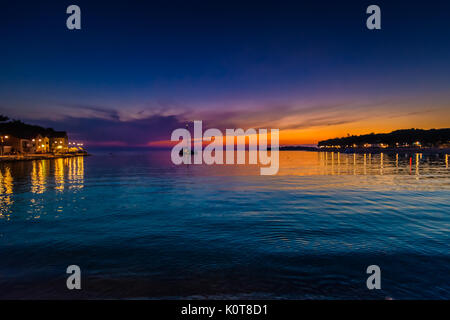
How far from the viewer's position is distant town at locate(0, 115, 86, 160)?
101213mm

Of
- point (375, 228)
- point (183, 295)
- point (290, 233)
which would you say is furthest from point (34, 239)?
point (375, 228)

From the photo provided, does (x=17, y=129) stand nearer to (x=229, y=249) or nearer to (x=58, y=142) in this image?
(x=58, y=142)

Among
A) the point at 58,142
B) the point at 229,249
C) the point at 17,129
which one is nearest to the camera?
the point at 229,249

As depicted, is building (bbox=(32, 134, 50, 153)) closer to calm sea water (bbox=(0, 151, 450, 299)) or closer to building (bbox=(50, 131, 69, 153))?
building (bbox=(50, 131, 69, 153))

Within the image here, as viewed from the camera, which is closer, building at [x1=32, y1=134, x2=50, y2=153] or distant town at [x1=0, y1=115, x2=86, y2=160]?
distant town at [x1=0, y1=115, x2=86, y2=160]

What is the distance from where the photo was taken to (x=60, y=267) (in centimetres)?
892

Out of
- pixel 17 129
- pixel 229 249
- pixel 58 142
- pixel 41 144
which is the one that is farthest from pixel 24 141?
pixel 229 249

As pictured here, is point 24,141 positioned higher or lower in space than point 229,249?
higher

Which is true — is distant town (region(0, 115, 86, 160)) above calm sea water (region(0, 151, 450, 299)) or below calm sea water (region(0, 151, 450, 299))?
above

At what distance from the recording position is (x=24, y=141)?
12125 centimetres

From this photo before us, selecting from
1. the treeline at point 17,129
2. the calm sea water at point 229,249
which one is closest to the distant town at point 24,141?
the treeline at point 17,129

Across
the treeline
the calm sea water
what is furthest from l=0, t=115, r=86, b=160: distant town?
the calm sea water

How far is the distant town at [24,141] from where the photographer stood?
10121 cm
